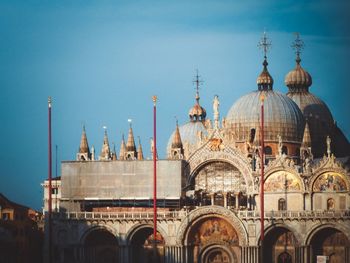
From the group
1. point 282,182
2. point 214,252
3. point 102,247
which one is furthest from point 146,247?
point 282,182

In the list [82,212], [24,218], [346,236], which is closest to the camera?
[346,236]

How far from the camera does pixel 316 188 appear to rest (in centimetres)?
8238

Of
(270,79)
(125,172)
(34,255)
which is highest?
(270,79)

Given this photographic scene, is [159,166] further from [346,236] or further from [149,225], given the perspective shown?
[346,236]

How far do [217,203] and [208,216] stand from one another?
3.94 metres

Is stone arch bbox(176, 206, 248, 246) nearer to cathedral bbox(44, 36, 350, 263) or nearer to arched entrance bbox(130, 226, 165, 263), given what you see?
cathedral bbox(44, 36, 350, 263)

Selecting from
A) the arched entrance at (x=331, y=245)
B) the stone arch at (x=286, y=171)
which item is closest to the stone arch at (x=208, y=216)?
the stone arch at (x=286, y=171)

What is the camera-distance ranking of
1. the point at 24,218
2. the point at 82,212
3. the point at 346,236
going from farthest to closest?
1. the point at 24,218
2. the point at 82,212
3. the point at 346,236

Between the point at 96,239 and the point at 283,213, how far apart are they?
14.1m

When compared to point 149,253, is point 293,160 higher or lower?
higher

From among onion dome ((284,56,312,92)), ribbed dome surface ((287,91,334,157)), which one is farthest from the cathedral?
onion dome ((284,56,312,92))

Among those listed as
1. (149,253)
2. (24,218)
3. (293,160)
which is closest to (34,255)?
(24,218)

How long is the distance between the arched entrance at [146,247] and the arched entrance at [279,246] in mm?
7987

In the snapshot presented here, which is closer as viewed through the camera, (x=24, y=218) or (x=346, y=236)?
(x=346, y=236)
